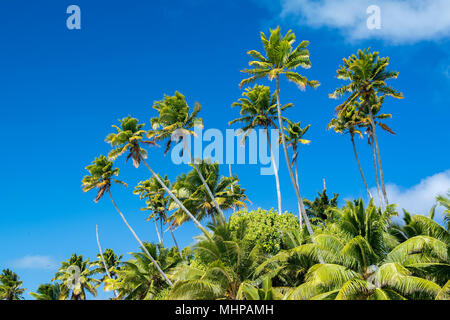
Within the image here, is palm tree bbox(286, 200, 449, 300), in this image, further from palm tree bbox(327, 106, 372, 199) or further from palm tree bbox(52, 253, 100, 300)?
palm tree bbox(52, 253, 100, 300)

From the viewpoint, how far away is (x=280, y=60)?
87.7ft

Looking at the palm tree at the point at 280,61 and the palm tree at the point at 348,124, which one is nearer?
the palm tree at the point at 280,61

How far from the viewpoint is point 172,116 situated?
3350 centimetres

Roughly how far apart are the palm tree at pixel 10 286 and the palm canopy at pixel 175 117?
1339 inches

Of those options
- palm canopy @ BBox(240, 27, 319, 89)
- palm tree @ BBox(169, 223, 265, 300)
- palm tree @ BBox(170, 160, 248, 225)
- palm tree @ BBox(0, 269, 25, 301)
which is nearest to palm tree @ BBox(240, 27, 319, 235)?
palm canopy @ BBox(240, 27, 319, 89)

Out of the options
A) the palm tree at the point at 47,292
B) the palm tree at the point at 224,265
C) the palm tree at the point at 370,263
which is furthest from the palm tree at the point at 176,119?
the palm tree at the point at 47,292

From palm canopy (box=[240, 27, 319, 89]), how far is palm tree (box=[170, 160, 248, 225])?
13.2 metres

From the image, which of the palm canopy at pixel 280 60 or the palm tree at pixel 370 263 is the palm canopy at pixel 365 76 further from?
the palm tree at pixel 370 263

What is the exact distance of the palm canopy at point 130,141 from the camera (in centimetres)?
3512

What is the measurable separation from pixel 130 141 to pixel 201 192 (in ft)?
27.0
